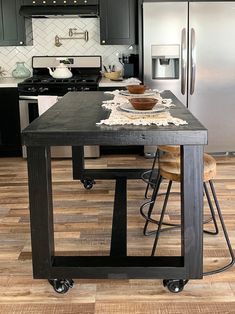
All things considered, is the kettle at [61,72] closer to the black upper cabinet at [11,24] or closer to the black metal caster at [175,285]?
the black upper cabinet at [11,24]

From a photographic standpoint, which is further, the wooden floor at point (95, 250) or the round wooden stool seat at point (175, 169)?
the round wooden stool seat at point (175, 169)

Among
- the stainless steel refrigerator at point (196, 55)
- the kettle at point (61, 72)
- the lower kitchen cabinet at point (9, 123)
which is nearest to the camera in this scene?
the stainless steel refrigerator at point (196, 55)

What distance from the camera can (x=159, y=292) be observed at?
240 cm

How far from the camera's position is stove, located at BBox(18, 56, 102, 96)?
5.02 meters

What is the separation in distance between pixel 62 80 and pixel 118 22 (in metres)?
0.93

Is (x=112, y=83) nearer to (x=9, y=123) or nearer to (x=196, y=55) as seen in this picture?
(x=196, y=55)

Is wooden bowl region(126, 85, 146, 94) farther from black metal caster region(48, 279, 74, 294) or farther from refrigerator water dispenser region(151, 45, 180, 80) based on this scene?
refrigerator water dispenser region(151, 45, 180, 80)

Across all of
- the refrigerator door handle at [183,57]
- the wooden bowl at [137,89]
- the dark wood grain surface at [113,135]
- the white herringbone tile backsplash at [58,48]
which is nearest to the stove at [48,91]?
the white herringbone tile backsplash at [58,48]

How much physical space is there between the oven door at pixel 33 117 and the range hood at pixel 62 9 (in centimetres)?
95

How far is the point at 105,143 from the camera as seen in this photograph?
84.8 inches

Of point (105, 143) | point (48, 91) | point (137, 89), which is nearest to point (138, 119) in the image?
point (105, 143)

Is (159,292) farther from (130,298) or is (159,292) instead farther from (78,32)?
(78,32)

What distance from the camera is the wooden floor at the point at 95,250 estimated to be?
2289 millimetres

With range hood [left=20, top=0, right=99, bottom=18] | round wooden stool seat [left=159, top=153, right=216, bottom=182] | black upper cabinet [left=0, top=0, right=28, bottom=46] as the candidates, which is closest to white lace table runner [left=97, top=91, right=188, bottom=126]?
round wooden stool seat [left=159, top=153, right=216, bottom=182]
